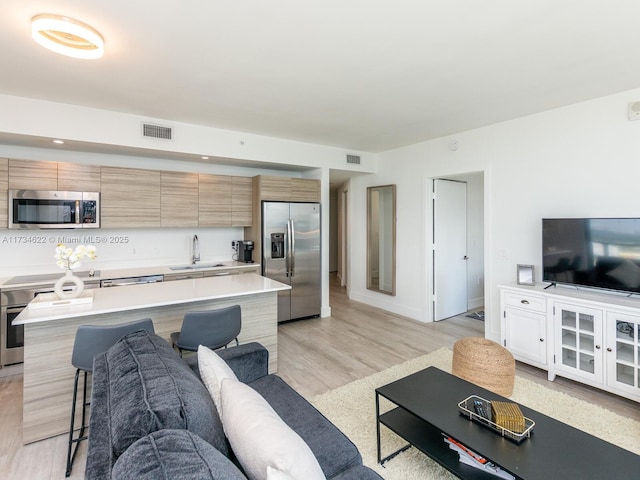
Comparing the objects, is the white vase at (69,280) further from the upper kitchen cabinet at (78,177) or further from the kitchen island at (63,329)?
the upper kitchen cabinet at (78,177)

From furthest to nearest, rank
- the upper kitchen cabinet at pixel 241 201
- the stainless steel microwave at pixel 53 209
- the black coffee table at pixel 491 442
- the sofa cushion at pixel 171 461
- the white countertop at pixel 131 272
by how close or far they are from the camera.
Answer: the upper kitchen cabinet at pixel 241 201, the stainless steel microwave at pixel 53 209, the white countertop at pixel 131 272, the black coffee table at pixel 491 442, the sofa cushion at pixel 171 461

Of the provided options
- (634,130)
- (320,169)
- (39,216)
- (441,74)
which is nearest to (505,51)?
(441,74)

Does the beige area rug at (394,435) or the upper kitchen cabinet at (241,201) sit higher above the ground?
the upper kitchen cabinet at (241,201)

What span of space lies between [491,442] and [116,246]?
4581 mm

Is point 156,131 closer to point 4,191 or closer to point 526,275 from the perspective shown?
point 4,191

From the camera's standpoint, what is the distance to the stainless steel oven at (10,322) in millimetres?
3227

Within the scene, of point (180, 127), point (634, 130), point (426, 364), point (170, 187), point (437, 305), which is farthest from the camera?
point (437, 305)

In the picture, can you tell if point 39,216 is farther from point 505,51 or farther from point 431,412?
point 505,51

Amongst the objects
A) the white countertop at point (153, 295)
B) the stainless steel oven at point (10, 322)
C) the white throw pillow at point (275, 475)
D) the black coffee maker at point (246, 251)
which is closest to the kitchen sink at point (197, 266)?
the black coffee maker at point (246, 251)

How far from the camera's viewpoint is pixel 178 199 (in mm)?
4445

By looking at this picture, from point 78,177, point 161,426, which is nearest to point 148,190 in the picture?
point 78,177

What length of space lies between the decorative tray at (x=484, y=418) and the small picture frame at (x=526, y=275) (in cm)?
211

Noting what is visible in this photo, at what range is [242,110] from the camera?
140 inches

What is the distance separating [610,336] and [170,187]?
497 cm
